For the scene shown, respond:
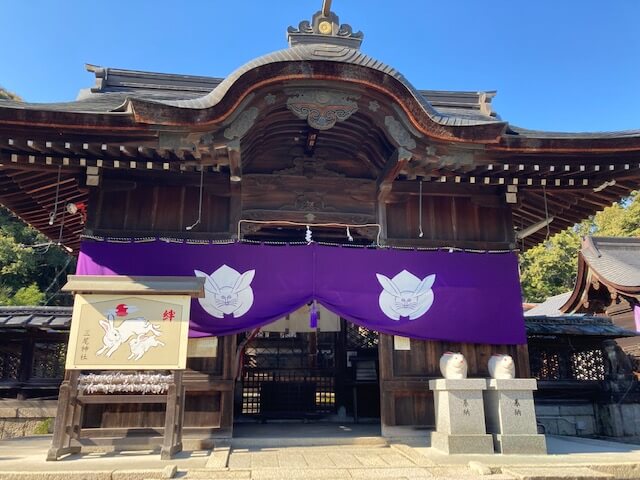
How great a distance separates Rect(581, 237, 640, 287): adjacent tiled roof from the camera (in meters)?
8.98

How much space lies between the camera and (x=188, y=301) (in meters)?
5.93

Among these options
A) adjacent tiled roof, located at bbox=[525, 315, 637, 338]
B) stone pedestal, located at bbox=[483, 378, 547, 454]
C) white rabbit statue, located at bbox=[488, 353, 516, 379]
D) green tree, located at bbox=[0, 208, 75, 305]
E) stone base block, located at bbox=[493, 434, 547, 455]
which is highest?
green tree, located at bbox=[0, 208, 75, 305]

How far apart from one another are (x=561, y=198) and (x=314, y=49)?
17.3 ft

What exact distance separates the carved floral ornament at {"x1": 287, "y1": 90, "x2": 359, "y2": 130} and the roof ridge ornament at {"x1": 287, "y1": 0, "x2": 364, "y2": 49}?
4.89 ft

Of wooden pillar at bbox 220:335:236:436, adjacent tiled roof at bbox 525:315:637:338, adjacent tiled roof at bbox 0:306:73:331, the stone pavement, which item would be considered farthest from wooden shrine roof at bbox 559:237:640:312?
adjacent tiled roof at bbox 0:306:73:331

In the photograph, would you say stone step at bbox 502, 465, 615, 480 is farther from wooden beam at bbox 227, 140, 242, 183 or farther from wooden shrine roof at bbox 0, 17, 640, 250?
wooden beam at bbox 227, 140, 242, 183

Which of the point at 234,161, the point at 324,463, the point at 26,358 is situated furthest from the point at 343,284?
the point at 26,358

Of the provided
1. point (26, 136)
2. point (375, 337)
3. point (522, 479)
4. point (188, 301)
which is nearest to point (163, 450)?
point (188, 301)

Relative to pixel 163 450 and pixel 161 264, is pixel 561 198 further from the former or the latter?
pixel 163 450

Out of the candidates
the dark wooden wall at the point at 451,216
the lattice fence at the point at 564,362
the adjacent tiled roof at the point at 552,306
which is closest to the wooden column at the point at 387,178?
the dark wooden wall at the point at 451,216

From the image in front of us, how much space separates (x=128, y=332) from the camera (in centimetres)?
577

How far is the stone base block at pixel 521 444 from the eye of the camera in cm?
574

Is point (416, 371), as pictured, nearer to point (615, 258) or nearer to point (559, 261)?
point (615, 258)

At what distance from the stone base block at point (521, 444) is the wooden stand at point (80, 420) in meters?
4.08
